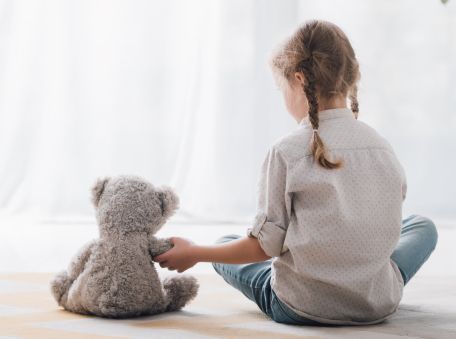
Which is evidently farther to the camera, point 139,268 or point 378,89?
point 378,89

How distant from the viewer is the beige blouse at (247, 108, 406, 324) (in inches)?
40.4

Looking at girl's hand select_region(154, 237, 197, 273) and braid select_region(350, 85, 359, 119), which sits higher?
braid select_region(350, 85, 359, 119)

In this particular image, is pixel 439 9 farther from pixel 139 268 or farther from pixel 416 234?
pixel 139 268

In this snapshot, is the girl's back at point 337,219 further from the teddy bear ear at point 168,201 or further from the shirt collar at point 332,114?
the teddy bear ear at point 168,201

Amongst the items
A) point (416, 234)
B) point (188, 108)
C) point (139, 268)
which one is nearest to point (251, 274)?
point (139, 268)

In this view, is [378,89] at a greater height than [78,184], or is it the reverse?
[378,89]

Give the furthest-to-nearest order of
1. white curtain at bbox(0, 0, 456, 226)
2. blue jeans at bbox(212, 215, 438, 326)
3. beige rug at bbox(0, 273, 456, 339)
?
white curtain at bbox(0, 0, 456, 226)
blue jeans at bbox(212, 215, 438, 326)
beige rug at bbox(0, 273, 456, 339)

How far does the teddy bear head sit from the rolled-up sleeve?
0.65ft

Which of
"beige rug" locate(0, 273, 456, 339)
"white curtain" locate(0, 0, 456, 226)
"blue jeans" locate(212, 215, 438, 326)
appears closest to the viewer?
"beige rug" locate(0, 273, 456, 339)

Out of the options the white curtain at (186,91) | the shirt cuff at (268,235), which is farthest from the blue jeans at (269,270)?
the white curtain at (186,91)

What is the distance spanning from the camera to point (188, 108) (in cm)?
310

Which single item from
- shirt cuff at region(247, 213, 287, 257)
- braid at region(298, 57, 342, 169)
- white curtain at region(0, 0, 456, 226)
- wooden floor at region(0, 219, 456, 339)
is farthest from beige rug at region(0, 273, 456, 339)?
white curtain at region(0, 0, 456, 226)

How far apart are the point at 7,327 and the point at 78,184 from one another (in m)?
2.10

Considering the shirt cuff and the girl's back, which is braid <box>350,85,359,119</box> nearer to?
the girl's back
